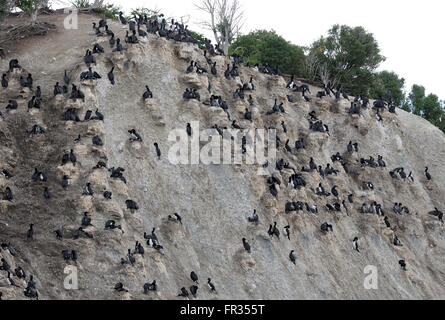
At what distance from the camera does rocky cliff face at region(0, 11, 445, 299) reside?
45.4 m

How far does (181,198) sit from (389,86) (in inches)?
1690

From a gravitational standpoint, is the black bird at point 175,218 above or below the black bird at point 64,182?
below

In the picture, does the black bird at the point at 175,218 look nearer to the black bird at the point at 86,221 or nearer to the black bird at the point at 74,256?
the black bird at the point at 86,221

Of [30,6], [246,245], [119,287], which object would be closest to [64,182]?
[119,287]

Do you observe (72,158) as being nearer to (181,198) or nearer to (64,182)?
(64,182)

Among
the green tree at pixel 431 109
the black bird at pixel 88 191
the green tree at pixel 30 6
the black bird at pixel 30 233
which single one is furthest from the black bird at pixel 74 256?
the green tree at pixel 431 109

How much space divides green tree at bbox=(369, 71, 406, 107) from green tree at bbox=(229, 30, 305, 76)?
6.15m

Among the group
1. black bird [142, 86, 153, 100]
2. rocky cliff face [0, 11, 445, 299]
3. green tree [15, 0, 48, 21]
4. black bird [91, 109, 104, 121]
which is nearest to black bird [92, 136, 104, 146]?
rocky cliff face [0, 11, 445, 299]

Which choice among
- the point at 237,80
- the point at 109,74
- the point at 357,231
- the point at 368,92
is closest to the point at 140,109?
the point at 109,74

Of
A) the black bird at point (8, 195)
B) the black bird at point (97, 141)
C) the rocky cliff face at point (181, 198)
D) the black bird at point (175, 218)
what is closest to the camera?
the rocky cliff face at point (181, 198)

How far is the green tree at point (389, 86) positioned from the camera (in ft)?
266

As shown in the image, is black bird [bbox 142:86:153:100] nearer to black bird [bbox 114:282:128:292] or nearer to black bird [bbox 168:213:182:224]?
black bird [bbox 168:213:182:224]

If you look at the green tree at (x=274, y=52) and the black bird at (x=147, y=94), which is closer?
the black bird at (x=147, y=94)

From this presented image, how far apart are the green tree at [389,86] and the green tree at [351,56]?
2.49ft
